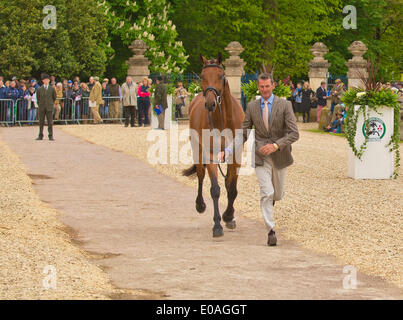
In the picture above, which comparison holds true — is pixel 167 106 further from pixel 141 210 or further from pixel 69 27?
pixel 141 210

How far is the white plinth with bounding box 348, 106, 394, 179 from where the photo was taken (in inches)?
742

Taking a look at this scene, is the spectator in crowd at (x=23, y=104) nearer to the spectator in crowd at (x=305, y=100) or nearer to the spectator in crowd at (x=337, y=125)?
the spectator in crowd at (x=337, y=125)

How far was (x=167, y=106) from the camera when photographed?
3422 centimetres

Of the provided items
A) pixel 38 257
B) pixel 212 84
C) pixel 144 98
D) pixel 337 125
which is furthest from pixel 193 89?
pixel 38 257

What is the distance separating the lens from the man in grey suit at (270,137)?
37.1ft

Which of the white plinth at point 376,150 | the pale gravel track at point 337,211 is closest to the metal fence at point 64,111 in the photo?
the pale gravel track at point 337,211

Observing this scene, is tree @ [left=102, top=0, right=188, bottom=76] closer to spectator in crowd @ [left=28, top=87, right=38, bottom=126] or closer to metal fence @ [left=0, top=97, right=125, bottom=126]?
metal fence @ [left=0, top=97, right=125, bottom=126]

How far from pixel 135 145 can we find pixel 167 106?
736 centimetres

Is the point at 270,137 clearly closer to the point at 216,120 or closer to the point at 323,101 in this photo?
the point at 216,120

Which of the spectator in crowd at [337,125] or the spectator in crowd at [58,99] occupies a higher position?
the spectator in crowd at [58,99]

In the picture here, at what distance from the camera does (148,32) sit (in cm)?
4884

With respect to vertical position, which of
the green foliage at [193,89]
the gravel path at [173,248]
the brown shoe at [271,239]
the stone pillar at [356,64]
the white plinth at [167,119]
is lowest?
the gravel path at [173,248]

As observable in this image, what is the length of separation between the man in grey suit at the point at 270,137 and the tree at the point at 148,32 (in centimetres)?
3672

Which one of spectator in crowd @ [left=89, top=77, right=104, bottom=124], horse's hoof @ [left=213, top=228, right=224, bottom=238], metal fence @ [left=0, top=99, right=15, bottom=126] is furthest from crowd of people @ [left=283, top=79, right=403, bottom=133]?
horse's hoof @ [left=213, top=228, right=224, bottom=238]
